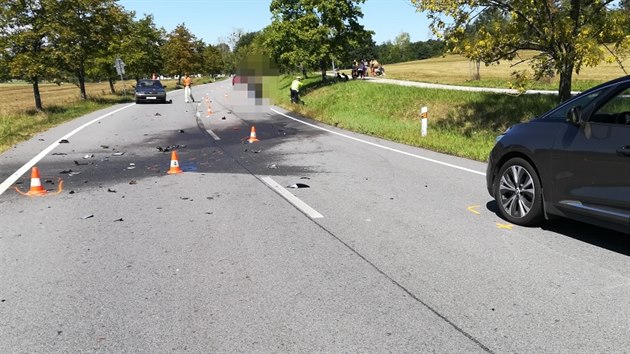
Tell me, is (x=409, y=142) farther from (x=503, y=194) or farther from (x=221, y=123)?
(x=221, y=123)

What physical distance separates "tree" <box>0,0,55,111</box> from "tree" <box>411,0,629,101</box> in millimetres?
20352

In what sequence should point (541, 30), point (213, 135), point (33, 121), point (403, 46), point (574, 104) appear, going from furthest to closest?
point (403, 46)
point (33, 121)
point (213, 135)
point (541, 30)
point (574, 104)

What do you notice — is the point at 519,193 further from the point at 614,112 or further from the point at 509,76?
the point at 509,76

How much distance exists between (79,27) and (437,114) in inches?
840

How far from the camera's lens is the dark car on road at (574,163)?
15.2ft

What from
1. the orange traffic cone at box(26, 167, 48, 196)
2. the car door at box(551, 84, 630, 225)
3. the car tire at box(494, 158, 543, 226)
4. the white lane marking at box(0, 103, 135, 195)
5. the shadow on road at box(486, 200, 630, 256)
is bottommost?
the white lane marking at box(0, 103, 135, 195)

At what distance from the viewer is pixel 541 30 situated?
12.4 metres

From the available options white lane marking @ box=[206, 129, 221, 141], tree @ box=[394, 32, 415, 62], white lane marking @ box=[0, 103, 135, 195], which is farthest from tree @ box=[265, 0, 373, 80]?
tree @ box=[394, 32, 415, 62]

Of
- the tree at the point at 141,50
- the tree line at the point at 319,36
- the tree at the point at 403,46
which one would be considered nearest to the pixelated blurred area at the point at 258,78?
the tree line at the point at 319,36

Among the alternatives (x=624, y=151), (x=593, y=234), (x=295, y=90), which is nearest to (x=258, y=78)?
(x=295, y=90)

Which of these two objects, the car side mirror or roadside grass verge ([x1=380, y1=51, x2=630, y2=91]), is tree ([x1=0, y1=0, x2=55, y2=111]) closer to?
roadside grass verge ([x1=380, y1=51, x2=630, y2=91])

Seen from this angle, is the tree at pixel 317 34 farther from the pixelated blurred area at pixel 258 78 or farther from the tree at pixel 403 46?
the tree at pixel 403 46

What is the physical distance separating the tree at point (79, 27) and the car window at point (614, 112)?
26619 millimetres

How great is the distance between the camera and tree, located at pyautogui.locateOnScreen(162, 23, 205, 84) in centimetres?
7077
